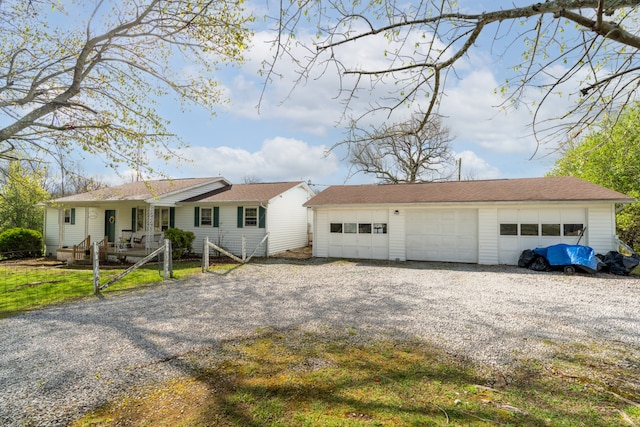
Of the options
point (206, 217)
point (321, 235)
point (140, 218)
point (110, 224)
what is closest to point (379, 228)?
point (321, 235)

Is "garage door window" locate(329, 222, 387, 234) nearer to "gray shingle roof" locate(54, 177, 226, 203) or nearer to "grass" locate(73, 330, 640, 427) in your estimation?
"gray shingle roof" locate(54, 177, 226, 203)

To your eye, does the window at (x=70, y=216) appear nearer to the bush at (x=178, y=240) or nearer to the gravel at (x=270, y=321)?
the bush at (x=178, y=240)

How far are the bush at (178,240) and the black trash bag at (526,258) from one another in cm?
1418

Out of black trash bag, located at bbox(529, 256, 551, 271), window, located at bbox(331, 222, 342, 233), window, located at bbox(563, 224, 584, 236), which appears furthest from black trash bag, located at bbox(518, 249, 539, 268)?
window, located at bbox(331, 222, 342, 233)

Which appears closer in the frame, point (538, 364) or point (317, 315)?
point (538, 364)

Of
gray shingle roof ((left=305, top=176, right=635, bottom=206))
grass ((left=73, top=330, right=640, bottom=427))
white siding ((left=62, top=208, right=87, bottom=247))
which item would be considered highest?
gray shingle roof ((left=305, top=176, right=635, bottom=206))

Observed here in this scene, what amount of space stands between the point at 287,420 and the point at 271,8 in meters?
4.10

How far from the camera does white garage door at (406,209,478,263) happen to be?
13.1 metres

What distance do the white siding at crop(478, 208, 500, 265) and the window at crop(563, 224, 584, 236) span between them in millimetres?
2194

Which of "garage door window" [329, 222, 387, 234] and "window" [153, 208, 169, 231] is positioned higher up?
"window" [153, 208, 169, 231]

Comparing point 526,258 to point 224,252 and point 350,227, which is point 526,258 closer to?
point 350,227

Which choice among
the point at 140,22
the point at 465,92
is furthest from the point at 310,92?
the point at 140,22

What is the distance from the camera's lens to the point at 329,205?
1491 cm

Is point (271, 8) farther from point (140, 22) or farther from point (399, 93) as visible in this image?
point (140, 22)
